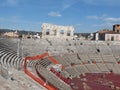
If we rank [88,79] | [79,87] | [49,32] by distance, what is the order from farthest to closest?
1. [49,32]
2. [88,79]
3. [79,87]

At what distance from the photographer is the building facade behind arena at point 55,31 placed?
61188 millimetres

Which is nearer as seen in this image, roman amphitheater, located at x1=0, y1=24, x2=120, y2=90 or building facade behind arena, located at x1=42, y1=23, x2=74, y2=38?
roman amphitheater, located at x1=0, y1=24, x2=120, y2=90

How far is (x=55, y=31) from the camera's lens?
6244cm

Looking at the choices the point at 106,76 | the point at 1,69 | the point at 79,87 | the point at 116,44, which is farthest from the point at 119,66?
the point at 1,69

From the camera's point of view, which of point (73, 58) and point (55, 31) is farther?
point (55, 31)

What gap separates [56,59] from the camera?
45.4 meters

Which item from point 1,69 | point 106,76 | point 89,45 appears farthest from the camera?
point 89,45

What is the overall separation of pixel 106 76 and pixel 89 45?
531 inches

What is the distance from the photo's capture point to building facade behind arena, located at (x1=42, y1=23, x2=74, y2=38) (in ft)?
201

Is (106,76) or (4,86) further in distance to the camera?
(106,76)

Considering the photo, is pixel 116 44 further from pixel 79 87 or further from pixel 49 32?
pixel 79 87

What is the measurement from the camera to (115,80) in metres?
41.9

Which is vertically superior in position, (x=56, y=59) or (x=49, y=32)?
(x=49, y=32)

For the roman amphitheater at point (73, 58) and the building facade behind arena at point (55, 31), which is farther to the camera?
the building facade behind arena at point (55, 31)
